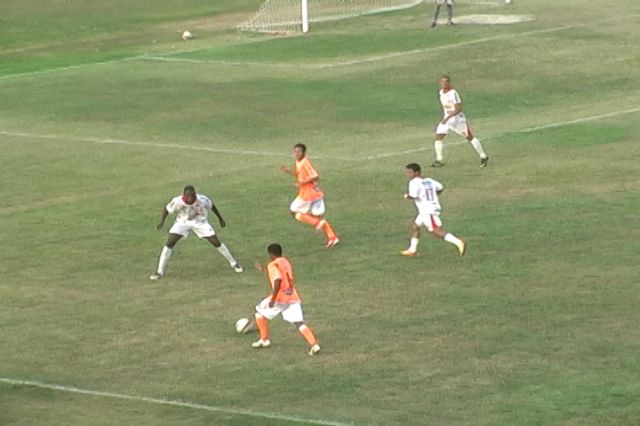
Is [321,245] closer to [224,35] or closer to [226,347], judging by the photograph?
[226,347]

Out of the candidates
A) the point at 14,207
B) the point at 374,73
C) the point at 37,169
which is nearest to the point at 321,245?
the point at 14,207

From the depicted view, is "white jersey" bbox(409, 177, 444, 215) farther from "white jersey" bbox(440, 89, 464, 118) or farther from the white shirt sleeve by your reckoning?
"white jersey" bbox(440, 89, 464, 118)

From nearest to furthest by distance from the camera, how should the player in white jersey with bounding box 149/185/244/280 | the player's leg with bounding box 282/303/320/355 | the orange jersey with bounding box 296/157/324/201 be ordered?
the player's leg with bounding box 282/303/320/355
the player in white jersey with bounding box 149/185/244/280
the orange jersey with bounding box 296/157/324/201

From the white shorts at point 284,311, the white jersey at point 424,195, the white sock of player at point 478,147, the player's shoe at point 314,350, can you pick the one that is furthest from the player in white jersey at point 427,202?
the white sock of player at point 478,147

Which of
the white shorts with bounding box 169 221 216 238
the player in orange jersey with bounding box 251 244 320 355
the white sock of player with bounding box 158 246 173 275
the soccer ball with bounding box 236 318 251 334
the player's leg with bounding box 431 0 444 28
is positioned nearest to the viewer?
the player in orange jersey with bounding box 251 244 320 355

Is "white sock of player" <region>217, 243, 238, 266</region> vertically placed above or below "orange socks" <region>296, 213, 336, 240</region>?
below

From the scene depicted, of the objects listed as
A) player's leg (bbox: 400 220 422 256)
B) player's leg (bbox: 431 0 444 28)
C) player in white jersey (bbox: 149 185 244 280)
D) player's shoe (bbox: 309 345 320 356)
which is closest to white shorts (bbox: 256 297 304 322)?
player's shoe (bbox: 309 345 320 356)

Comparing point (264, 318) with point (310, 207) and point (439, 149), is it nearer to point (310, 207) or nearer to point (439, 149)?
point (310, 207)

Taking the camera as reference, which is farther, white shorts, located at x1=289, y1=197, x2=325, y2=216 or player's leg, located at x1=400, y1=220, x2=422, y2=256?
white shorts, located at x1=289, y1=197, x2=325, y2=216

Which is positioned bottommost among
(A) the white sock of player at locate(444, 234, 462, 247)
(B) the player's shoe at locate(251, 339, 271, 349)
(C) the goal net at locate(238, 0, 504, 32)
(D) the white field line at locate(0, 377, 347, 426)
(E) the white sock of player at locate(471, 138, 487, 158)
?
(D) the white field line at locate(0, 377, 347, 426)

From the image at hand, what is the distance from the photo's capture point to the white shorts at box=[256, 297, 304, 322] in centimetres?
2733

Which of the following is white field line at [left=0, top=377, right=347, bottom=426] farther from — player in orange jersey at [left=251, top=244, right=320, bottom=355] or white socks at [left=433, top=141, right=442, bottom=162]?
white socks at [left=433, top=141, right=442, bottom=162]

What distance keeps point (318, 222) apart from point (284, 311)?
8.35 metres

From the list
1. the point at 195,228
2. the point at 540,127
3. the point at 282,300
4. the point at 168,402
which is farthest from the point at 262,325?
the point at 540,127
